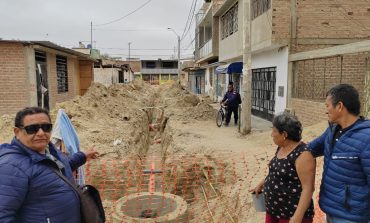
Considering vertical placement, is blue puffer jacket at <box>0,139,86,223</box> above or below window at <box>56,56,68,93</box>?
below

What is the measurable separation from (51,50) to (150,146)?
5808 millimetres

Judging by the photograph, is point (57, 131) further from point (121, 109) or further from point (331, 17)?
point (121, 109)

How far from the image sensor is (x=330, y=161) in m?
2.47

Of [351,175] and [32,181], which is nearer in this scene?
[32,181]

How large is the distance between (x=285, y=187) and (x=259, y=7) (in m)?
12.0

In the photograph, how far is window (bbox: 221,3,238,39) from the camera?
58.0 ft

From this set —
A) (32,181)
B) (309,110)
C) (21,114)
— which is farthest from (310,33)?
(32,181)

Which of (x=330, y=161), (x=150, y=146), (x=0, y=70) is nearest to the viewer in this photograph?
(x=330, y=161)

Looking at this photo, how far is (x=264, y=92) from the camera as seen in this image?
587 inches

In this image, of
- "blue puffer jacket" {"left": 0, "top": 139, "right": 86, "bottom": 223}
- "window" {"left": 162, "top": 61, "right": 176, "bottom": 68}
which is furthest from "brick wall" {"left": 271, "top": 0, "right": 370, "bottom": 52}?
"window" {"left": 162, "top": 61, "right": 176, "bottom": 68}

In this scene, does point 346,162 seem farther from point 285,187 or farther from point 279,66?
point 279,66

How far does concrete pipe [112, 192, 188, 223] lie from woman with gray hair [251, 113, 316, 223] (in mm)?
3183

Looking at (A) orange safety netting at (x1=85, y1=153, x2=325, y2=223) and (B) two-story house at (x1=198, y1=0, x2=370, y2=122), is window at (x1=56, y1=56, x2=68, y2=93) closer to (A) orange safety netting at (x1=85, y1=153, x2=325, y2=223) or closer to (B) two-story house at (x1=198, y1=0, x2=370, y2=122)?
(A) orange safety netting at (x1=85, y1=153, x2=325, y2=223)

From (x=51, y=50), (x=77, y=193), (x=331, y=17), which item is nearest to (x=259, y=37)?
(x=331, y=17)
